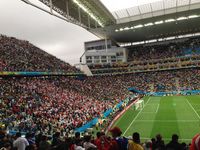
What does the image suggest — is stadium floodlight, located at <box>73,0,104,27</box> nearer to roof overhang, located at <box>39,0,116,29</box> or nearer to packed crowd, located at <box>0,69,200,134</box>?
roof overhang, located at <box>39,0,116,29</box>

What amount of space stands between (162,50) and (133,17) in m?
26.8

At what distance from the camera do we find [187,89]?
187 ft

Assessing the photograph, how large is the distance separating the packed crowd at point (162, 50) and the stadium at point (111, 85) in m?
0.27

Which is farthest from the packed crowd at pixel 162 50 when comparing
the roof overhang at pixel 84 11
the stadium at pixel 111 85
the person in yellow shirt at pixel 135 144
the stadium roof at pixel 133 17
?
the person in yellow shirt at pixel 135 144

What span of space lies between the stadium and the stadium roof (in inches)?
7.9

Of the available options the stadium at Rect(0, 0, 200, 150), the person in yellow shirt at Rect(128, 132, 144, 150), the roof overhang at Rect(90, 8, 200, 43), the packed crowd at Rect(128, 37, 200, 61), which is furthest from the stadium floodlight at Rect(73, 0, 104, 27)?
the person in yellow shirt at Rect(128, 132, 144, 150)

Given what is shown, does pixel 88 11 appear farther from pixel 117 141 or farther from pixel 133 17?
pixel 117 141

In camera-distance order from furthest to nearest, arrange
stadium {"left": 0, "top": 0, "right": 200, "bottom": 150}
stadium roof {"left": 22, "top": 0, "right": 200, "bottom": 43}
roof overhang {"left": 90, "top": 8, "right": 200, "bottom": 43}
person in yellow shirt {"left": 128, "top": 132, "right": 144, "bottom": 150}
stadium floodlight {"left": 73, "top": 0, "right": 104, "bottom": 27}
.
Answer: roof overhang {"left": 90, "top": 8, "right": 200, "bottom": 43}, stadium roof {"left": 22, "top": 0, "right": 200, "bottom": 43}, stadium floodlight {"left": 73, "top": 0, "right": 104, "bottom": 27}, stadium {"left": 0, "top": 0, "right": 200, "bottom": 150}, person in yellow shirt {"left": 128, "top": 132, "right": 144, "bottom": 150}

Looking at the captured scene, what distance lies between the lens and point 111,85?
61.1 meters

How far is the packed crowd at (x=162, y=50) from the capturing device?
7266cm

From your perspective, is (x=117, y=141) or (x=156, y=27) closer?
(x=117, y=141)

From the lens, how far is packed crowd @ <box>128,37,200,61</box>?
72656 mm

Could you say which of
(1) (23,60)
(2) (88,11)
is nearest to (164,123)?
(1) (23,60)

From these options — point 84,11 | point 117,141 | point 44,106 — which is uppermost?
point 84,11
